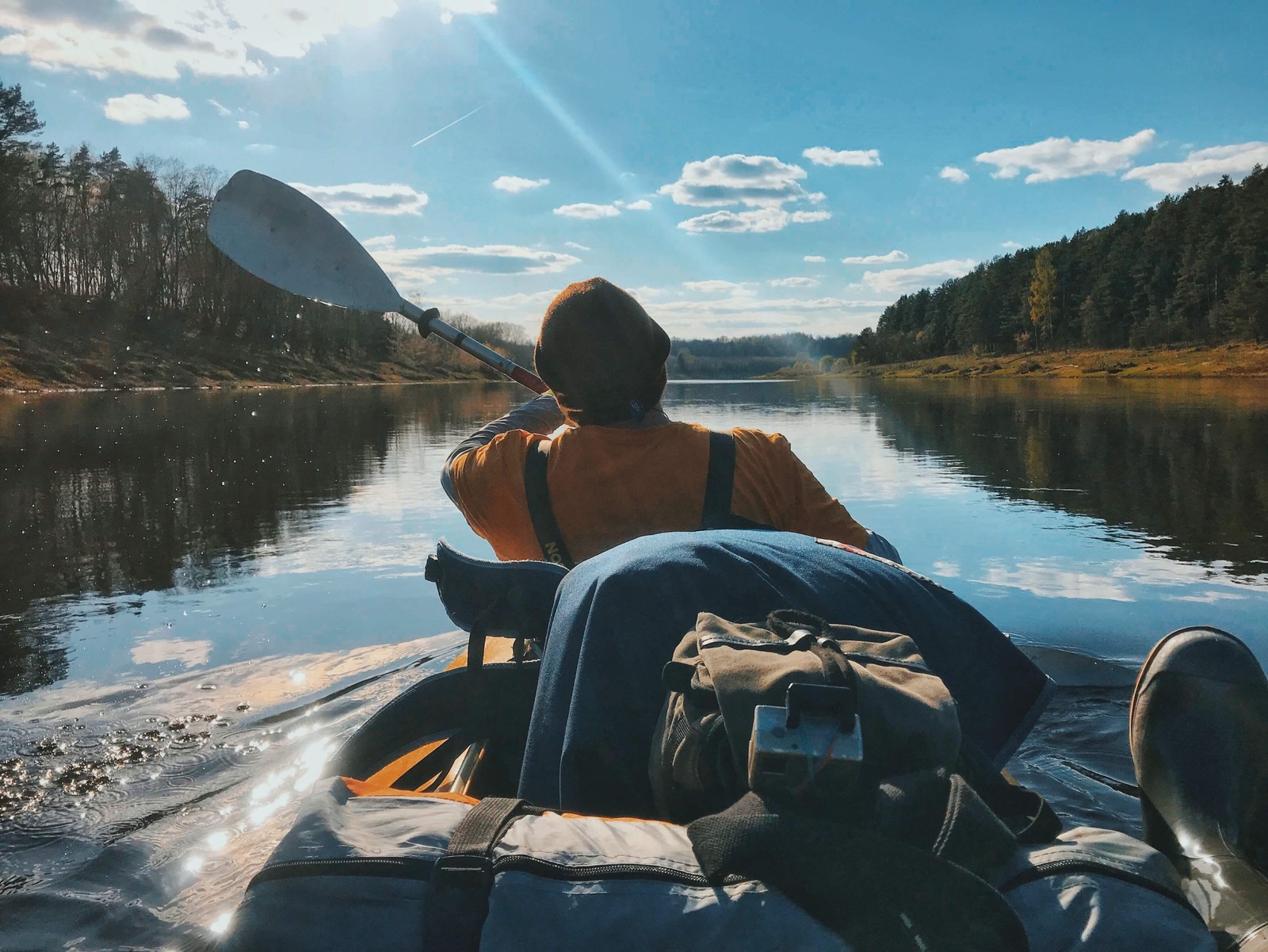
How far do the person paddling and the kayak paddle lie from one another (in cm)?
277

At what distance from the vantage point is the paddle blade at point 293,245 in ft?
17.7

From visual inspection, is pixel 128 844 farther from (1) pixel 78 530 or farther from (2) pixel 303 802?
(1) pixel 78 530

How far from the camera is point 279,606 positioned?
19.9 ft

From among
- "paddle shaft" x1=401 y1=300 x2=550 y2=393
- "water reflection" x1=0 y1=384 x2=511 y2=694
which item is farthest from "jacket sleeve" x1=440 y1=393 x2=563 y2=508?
"water reflection" x1=0 y1=384 x2=511 y2=694

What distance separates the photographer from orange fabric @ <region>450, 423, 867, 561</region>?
8.22ft

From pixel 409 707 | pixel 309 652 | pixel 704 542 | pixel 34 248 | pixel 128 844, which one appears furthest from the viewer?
pixel 34 248

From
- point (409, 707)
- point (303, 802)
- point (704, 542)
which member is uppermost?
point (704, 542)

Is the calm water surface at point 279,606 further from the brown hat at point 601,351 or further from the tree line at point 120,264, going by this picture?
the tree line at point 120,264

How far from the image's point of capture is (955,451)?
1498cm

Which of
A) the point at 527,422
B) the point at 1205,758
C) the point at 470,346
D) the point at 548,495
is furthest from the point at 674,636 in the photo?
the point at 470,346

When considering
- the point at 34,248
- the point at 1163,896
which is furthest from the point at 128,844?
the point at 34,248

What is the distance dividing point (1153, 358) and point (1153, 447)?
58681 mm

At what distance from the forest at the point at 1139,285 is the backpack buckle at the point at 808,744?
72.0m

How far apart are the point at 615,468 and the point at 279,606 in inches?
172
